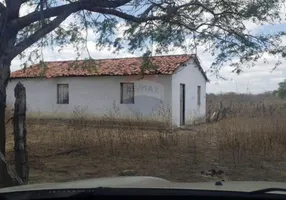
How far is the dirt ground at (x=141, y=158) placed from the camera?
9320 mm

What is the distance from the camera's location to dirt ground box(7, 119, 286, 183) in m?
9.32

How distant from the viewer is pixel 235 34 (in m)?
10.2

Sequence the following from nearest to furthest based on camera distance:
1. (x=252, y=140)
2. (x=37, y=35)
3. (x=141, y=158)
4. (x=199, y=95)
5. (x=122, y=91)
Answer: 1. (x=37, y=35)
2. (x=141, y=158)
3. (x=252, y=140)
4. (x=122, y=91)
5. (x=199, y=95)

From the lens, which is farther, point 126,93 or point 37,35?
point 126,93

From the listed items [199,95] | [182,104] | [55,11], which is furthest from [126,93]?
[55,11]

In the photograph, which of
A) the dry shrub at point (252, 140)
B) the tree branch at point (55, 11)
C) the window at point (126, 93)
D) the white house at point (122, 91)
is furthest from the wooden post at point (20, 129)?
the window at point (126, 93)

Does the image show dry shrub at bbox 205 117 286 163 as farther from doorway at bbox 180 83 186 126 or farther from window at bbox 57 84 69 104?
window at bbox 57 84 69 104

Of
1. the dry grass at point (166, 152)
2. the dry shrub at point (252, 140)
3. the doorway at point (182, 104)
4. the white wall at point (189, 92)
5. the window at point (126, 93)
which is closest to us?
the dry grass at point (166, 152)

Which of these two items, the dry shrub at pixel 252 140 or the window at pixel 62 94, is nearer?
the dry shrub at pixel 252 140

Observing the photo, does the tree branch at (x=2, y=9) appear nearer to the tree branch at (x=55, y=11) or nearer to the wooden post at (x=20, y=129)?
the tree branch at (x=55, y=11)

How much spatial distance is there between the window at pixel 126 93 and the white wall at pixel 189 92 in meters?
2.30

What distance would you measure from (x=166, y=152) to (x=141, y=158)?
3.15ft

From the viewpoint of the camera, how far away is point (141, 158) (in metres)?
10.9

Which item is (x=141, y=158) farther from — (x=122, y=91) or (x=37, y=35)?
(x=122, y=91)
